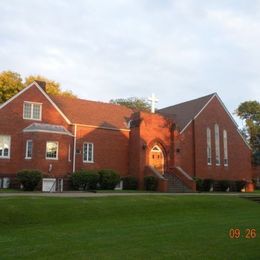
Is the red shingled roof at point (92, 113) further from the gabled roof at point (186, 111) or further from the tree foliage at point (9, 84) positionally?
the tree foliage at point (9, 84)

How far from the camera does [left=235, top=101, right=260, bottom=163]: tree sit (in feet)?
189

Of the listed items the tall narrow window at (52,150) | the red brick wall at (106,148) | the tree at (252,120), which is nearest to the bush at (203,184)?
the red brick wall at (106,148)

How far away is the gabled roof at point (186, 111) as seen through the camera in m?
40.9

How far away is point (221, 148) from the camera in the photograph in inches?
1688

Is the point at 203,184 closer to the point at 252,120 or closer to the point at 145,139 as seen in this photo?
the point at 145,139

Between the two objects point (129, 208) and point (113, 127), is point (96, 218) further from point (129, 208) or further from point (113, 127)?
point (113, 127)

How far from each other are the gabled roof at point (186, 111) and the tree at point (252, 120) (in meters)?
16.2

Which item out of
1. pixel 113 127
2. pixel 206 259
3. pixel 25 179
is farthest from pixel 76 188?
pixel 206 259

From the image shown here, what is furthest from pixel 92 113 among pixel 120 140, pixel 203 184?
pixel 203 184

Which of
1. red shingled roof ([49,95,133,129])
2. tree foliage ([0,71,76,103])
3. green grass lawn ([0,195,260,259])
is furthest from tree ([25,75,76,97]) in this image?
green grass lawn ([0,195,260,259])

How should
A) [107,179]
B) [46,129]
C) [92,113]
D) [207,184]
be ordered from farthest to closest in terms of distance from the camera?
[92,113], [207,184], [107,179], [46,129]

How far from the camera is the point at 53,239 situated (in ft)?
41.0

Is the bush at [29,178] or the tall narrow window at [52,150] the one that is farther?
the tall narrow window at [52,150]

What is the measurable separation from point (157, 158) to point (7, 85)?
22294 millimetres
